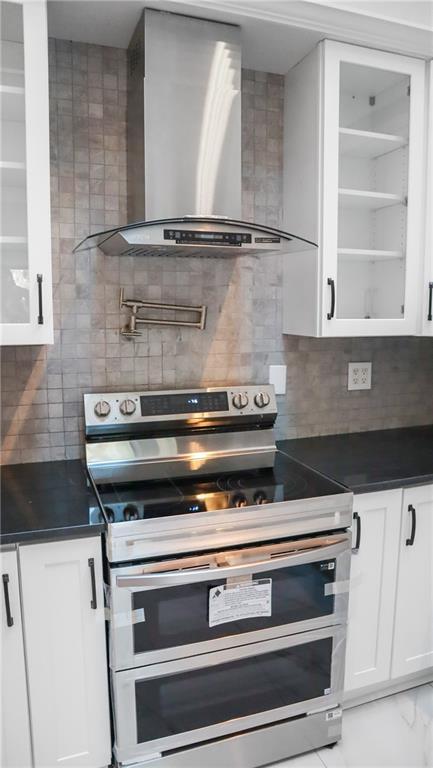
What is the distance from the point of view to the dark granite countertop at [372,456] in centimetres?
170

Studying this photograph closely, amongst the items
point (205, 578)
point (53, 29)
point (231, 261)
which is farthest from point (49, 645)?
point (53, 29)

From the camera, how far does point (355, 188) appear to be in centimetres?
188

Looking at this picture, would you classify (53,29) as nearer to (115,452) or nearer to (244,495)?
(115,452)

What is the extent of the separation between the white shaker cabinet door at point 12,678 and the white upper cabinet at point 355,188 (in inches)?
48.3

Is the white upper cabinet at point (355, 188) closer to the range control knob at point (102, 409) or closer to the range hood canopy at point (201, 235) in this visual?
the range hood canopy at point (201, 235)

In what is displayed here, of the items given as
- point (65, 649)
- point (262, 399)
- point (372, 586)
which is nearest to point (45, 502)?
point (65, 649)

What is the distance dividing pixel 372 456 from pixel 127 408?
35.7 inches

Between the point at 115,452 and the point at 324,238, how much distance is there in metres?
1.01

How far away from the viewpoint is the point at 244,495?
5.05 ft

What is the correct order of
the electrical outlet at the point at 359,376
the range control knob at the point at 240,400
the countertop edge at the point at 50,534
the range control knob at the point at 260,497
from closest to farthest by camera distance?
the countertop edge at the point at 50,534, the range control knob at the point at 260,497, the range control knob at the point at 240,400, the electrical outlet at the point at 359,376

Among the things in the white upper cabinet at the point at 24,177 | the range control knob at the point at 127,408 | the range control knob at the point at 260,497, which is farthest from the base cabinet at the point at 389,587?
the white upper cabinet at the point at 24,177

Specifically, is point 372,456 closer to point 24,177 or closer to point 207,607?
point 207,607

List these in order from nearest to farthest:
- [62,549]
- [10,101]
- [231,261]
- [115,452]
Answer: [62,549]
[10,101]
[115,452]
[231,261]

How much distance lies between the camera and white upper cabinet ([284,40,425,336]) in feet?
5.89
